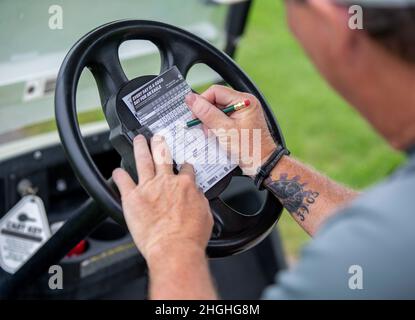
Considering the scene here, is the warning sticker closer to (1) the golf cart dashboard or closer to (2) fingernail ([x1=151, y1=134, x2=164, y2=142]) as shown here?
(1) the golf cart dashboard

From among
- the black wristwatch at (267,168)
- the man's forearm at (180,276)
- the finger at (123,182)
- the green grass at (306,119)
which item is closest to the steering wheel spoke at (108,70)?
the finger at (123,182)

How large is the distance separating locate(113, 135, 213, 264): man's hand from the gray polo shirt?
271 millimetres

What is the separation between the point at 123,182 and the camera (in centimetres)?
145

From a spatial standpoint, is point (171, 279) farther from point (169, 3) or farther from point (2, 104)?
point (169, 3)

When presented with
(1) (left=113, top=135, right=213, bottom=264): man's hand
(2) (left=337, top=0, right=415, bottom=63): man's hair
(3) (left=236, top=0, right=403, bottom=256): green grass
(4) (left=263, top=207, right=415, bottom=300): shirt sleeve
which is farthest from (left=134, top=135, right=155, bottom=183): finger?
(3) (left=236, top=0, right=403, bottom=256): green grass

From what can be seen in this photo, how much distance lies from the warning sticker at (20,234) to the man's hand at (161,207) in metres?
0.68

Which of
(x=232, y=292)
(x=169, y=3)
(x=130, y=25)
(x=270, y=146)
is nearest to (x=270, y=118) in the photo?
(x=270, y=146)

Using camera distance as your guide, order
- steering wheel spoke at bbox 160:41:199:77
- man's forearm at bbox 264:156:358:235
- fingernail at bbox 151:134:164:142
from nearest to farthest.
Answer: fingernail at bbox 151:134:164:142
man's forearm at bbox 264:156:358:235
steering wheel spoke at bbox 160:41:199:77

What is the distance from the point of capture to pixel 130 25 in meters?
1.68

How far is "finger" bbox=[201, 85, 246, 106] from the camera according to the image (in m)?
1.66

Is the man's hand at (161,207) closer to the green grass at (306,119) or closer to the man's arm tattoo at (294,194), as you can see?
the man's arm tattoo at (294,194)

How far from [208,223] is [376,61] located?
0.50m

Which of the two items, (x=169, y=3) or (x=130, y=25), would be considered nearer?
(x=130, y=25)

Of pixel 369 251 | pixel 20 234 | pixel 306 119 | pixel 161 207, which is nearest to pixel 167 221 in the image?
pixel 161 207
